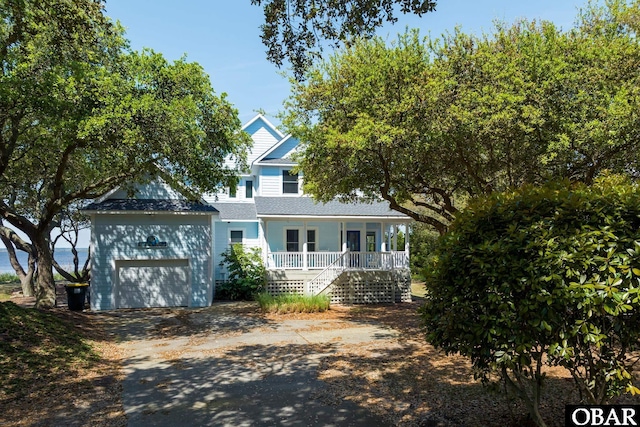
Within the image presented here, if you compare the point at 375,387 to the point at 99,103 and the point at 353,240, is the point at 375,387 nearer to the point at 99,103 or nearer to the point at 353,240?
the point at 99,103

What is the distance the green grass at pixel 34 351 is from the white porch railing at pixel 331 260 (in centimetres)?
960

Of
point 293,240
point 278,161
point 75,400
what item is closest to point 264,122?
point 278,161

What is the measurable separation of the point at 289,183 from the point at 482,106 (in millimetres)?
12345

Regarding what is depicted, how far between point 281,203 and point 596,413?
16974mm

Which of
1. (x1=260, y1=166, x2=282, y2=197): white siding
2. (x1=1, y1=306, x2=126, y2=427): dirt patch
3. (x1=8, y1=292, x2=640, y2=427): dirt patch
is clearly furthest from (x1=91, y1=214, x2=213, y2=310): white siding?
(x1=1, y1=306, x2=126, y2=427): dirt patch

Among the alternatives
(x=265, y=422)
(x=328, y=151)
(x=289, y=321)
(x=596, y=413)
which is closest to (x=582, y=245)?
(x=596, y=413)

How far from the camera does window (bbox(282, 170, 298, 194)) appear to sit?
21.2 metres

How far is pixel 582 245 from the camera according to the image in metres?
3.44

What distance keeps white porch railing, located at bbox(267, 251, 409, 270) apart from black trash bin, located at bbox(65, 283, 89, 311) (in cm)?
743

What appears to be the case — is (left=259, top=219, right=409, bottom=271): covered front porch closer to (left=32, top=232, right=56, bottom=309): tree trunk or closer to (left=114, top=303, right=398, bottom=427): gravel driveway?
(left=114, top=303, right=398, bottom=427): gravel driveway

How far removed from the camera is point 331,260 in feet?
64.2

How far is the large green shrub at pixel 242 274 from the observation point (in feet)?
62.2

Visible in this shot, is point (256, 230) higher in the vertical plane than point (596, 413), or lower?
higher

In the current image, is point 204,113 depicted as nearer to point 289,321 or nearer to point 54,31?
point 54,31
